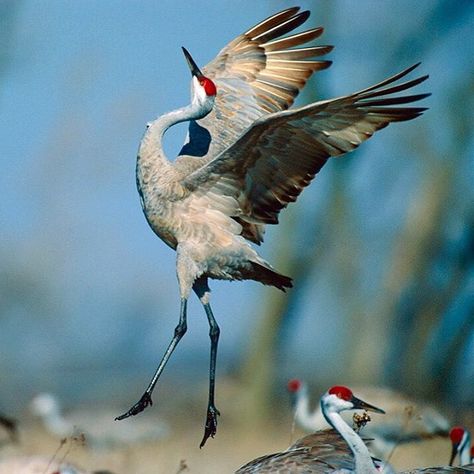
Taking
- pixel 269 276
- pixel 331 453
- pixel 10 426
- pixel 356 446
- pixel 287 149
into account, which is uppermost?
pixel 287 149

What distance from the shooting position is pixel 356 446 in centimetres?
538

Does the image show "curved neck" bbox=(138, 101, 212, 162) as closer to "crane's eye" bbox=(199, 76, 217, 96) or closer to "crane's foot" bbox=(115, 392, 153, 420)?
"crane's eye" bbox=(199, 76, 217, 96)

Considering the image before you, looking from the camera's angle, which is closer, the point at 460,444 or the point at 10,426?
the point at 460,444

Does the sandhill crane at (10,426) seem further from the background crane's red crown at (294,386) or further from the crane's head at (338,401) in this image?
the crane's head at (338,401)

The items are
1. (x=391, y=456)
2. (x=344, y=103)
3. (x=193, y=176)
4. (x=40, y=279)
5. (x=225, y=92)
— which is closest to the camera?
(x=344, y=103)

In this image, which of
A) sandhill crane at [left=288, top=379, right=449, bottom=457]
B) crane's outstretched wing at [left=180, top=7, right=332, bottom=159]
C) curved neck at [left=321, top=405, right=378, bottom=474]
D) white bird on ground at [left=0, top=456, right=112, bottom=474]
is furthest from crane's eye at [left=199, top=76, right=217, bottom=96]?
sandhill crane at [left=288, top=379, right=449, bottom=457]

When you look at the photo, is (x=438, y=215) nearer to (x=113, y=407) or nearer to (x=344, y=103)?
(x=113, y=407)

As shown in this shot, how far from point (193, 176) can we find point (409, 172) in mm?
3119

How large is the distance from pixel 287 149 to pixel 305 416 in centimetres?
262

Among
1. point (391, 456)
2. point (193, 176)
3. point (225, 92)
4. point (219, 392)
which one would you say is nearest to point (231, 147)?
point (193, 176)

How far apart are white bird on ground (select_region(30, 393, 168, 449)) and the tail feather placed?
7.19ft

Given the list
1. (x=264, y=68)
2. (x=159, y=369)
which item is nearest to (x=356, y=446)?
(x=159, y=369)

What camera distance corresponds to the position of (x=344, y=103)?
5.38m

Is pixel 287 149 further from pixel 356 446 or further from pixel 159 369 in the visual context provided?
pixel 356 446
